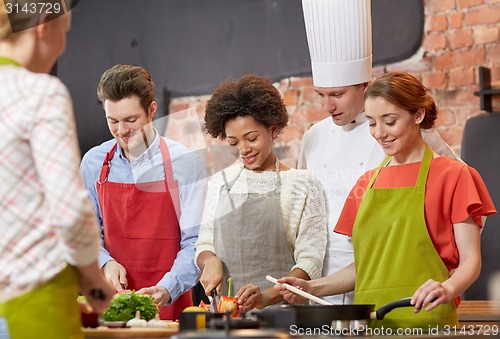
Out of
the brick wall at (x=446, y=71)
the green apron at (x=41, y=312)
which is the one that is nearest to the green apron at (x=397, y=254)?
the green apron at (x=41, y=312)

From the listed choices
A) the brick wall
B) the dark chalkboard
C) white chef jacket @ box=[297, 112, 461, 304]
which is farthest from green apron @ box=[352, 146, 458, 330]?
the dark chalkboard

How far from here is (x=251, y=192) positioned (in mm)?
3129

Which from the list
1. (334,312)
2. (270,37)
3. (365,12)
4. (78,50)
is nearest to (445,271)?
(334,312)

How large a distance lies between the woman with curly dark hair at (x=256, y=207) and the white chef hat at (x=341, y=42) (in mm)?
240

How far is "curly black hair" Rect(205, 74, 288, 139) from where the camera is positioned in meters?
3.06

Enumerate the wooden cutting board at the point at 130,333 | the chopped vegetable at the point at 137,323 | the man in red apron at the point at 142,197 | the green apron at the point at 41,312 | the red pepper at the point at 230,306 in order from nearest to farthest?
the green apron at the point at 41,312, the wooden cutting board at the point at 130,333, the chopped vegetable at the point at 137,323, the red pepper at the point at 230,306, the man in red apron at the point at 142,197

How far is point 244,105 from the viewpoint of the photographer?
3.06m

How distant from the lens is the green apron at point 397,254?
8.15 ft

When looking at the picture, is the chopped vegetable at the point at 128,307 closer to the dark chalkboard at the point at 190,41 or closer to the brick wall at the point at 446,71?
the brick wall at the point at 446,71

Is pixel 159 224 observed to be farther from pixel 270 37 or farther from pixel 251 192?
pixel 270 37

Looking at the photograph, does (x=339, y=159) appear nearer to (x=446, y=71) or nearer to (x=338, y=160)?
(x=338, y=160)

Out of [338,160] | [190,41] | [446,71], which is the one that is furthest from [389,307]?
[190,41]

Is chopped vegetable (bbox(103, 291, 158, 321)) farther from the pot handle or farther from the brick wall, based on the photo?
the brick wall

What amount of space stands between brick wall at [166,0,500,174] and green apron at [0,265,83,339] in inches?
89.9
